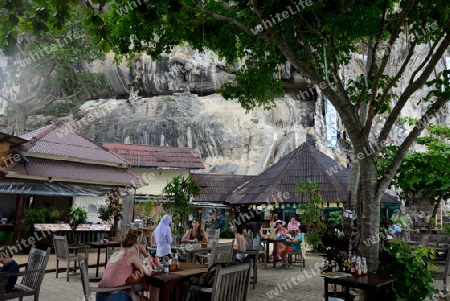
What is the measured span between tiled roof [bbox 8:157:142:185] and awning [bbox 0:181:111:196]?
33cm

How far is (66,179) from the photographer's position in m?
13.4

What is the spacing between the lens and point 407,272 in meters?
4.63

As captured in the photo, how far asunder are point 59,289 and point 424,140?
43.7 ft

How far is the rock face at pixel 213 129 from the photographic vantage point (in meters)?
30.3

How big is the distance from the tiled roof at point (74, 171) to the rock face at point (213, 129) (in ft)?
49.0

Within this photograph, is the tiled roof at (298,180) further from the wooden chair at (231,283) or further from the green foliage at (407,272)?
the wooden chair at (231,283)

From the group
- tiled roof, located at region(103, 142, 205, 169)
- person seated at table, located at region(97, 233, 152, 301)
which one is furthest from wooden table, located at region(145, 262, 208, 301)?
tiled roof, located at region(103, 142, 205, 169)

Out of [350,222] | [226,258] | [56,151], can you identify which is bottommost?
[226,258]

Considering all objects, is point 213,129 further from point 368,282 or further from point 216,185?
point 368,282

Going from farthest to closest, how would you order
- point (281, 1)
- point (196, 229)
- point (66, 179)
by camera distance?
point (66, 179)
point (196, 229)
point (281, 1)

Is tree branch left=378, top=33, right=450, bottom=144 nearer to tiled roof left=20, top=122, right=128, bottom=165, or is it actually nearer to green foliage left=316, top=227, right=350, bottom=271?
green foliage left=316, top=227, right=350, bottom=271

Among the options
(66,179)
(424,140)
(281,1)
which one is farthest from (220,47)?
(424,140)

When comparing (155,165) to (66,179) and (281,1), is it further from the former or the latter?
(281,1)

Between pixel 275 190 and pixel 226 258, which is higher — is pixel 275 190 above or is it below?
above
